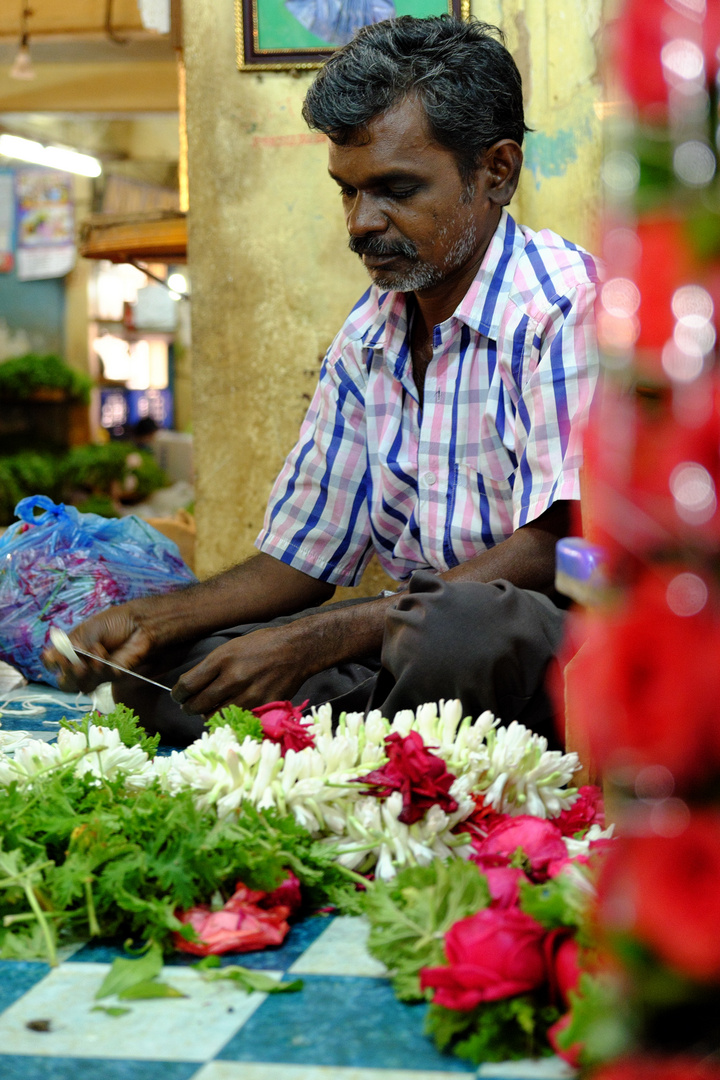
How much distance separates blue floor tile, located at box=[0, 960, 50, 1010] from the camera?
126 cm

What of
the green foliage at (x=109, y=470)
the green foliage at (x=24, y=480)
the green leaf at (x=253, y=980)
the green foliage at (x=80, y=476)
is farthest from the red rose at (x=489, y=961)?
the green foliage at (x=109, y=470)

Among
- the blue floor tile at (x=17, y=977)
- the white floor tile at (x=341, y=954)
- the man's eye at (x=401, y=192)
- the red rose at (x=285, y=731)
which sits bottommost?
the blue floor tile at (x=17, y=977)

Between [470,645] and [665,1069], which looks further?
[470,645]

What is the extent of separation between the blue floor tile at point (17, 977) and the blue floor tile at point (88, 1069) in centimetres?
14

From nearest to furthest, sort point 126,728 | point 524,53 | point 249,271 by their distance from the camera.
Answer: point 126,728 → point 524,53 → point 249,271

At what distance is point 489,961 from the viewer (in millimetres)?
1039

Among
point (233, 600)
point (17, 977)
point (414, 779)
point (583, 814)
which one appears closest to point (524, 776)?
point (583, 814)

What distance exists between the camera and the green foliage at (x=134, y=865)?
132 centimetres

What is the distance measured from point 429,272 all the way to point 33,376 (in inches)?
325

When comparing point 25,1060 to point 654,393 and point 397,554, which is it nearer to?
point 654,393

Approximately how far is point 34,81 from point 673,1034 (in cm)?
1057

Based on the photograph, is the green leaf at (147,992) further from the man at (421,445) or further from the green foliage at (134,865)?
the man at (421,445)

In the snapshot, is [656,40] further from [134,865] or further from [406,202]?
[406,202]

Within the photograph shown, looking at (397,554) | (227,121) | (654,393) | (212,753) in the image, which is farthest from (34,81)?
(654,393)
